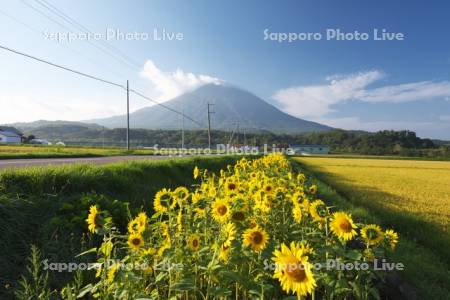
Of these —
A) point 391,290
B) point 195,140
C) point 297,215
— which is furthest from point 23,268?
point 195,140

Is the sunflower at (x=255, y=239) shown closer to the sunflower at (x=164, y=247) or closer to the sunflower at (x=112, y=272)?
the sunflower at (x=164, y=247)

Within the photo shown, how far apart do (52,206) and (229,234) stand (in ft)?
12.3

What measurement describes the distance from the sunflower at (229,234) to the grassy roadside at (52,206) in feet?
4.61

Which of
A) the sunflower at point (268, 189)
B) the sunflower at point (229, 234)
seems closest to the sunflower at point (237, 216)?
the sunflower at point (229, 234)

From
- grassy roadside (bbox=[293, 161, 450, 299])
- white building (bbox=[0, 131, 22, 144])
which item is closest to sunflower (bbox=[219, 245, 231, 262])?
grassy roadside (bbox=[293, 161, 450, 299])

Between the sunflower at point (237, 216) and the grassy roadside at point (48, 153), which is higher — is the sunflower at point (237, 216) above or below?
below

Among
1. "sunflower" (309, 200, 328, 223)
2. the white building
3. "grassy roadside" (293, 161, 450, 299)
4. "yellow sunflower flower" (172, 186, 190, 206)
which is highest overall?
the white building

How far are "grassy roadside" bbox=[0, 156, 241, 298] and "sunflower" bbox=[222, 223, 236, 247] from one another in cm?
141

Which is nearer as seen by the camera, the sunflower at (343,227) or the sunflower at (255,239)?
the sunflower at (255,239)

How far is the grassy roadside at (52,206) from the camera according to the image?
409 cm

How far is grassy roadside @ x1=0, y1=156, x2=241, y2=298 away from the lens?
4094 millimetres

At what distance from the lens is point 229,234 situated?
2.49 m

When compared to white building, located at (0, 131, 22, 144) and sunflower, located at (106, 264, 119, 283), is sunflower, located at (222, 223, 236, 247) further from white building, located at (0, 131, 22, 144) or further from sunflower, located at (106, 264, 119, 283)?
white building, located at (0, 131, 22, 144)

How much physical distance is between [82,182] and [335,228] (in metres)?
5.29
